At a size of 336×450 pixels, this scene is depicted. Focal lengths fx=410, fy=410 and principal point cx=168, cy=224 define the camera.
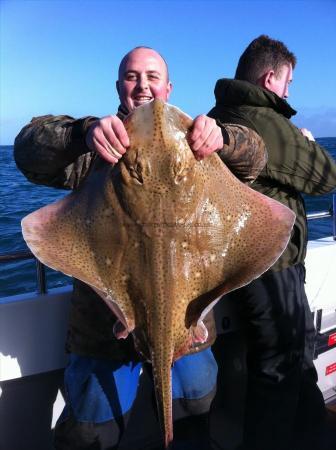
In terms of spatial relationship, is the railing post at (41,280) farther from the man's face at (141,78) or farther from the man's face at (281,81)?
the man's face at (281,81)

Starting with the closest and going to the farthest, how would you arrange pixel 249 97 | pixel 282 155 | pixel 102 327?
pixel 102 327
pixel 282 155
pixel 249 97

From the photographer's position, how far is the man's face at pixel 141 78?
2541 millimetres

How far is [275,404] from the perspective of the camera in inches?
123

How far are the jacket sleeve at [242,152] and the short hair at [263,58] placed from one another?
1.14 metres

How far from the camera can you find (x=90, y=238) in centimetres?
215

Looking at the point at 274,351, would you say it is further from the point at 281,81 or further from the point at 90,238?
the point at 281,81

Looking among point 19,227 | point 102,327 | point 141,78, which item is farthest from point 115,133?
point 19,227

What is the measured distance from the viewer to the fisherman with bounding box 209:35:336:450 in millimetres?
3008

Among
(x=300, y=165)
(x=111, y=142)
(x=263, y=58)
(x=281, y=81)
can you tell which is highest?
(x=263, y=58)

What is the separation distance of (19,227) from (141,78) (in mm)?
8228

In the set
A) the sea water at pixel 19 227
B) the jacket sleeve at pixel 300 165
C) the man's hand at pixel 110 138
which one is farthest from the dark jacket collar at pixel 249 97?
the sea water at pixel 19 227

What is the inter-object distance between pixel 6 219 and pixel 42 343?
8.64m

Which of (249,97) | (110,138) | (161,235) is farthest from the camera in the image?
(249,97)

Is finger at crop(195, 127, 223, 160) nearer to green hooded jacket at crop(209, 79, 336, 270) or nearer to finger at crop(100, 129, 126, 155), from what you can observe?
finger at crop(100, 129, 126, 155)
